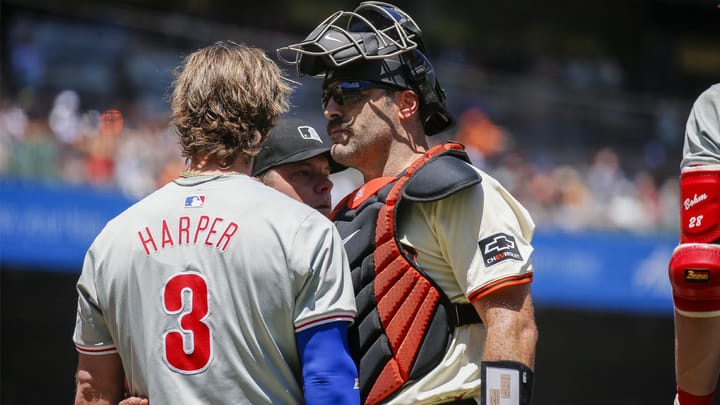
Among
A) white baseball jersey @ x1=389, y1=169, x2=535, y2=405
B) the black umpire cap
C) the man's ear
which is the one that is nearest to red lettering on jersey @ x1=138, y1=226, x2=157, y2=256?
white baseball jersey @ x1=389, y1=169, x2=535, y2=405

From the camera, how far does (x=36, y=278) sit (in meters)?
8.80

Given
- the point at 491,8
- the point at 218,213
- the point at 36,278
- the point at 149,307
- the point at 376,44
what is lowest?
the point at 36,278

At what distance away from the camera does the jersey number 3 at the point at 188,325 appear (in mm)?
2535

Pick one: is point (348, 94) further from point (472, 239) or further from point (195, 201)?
point (195, 201)

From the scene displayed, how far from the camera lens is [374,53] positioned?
3.22 metres

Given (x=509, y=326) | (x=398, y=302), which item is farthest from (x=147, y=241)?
(x=509, y=326)

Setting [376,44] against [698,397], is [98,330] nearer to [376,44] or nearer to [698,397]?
[376,44]

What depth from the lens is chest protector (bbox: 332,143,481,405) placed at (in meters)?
2.88

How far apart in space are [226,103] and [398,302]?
796 mm

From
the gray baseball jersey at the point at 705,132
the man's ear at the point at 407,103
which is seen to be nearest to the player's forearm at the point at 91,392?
the man's ear at the point at 407,103

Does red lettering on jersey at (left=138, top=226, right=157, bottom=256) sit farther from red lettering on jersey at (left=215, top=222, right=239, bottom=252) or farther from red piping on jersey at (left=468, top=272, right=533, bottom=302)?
red piping on jersey at (left=468, top=272, right=533, bottom=302)

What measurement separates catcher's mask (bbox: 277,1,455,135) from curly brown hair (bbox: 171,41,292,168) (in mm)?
519

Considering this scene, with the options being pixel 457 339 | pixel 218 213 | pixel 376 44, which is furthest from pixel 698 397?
pixel 218 213

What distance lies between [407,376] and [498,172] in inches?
323
